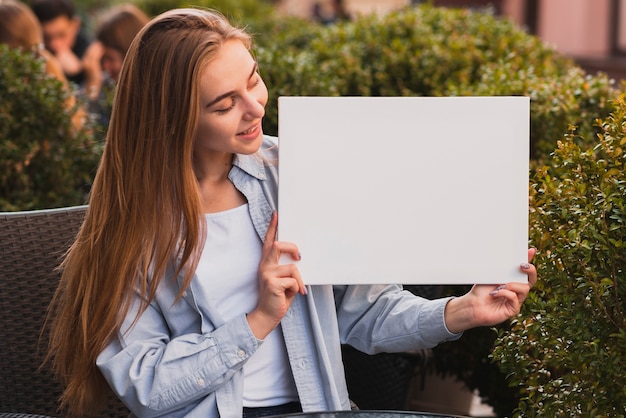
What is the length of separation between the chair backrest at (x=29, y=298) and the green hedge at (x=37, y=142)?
1089 millimetres

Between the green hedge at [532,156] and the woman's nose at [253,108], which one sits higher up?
the woman's nose at [253,108]

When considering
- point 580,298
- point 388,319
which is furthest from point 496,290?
point 388,319

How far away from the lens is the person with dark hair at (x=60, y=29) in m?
8.02

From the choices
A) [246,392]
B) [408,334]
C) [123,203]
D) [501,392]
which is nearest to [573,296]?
[408,334]

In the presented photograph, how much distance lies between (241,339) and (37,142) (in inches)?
78.2

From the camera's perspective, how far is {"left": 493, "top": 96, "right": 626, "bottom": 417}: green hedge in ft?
6.19

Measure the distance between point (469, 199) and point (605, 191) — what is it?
26cm

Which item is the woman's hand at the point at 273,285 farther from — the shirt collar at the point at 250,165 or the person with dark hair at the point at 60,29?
the person with dark hair at the point at 60,29

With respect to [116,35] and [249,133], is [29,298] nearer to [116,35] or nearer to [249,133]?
[249,133]

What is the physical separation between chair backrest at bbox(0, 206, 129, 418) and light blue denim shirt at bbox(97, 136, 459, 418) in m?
0.59

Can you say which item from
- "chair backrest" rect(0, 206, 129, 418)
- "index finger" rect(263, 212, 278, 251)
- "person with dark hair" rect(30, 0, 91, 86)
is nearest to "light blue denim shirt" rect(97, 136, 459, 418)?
"index finger" rect(263, 212, 278, 251)

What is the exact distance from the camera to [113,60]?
6258mm

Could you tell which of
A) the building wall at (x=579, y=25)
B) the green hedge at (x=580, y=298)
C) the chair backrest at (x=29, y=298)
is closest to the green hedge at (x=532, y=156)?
the green hedge at (x=580, y=298)

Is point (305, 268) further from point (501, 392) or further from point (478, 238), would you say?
point (501, 392)
